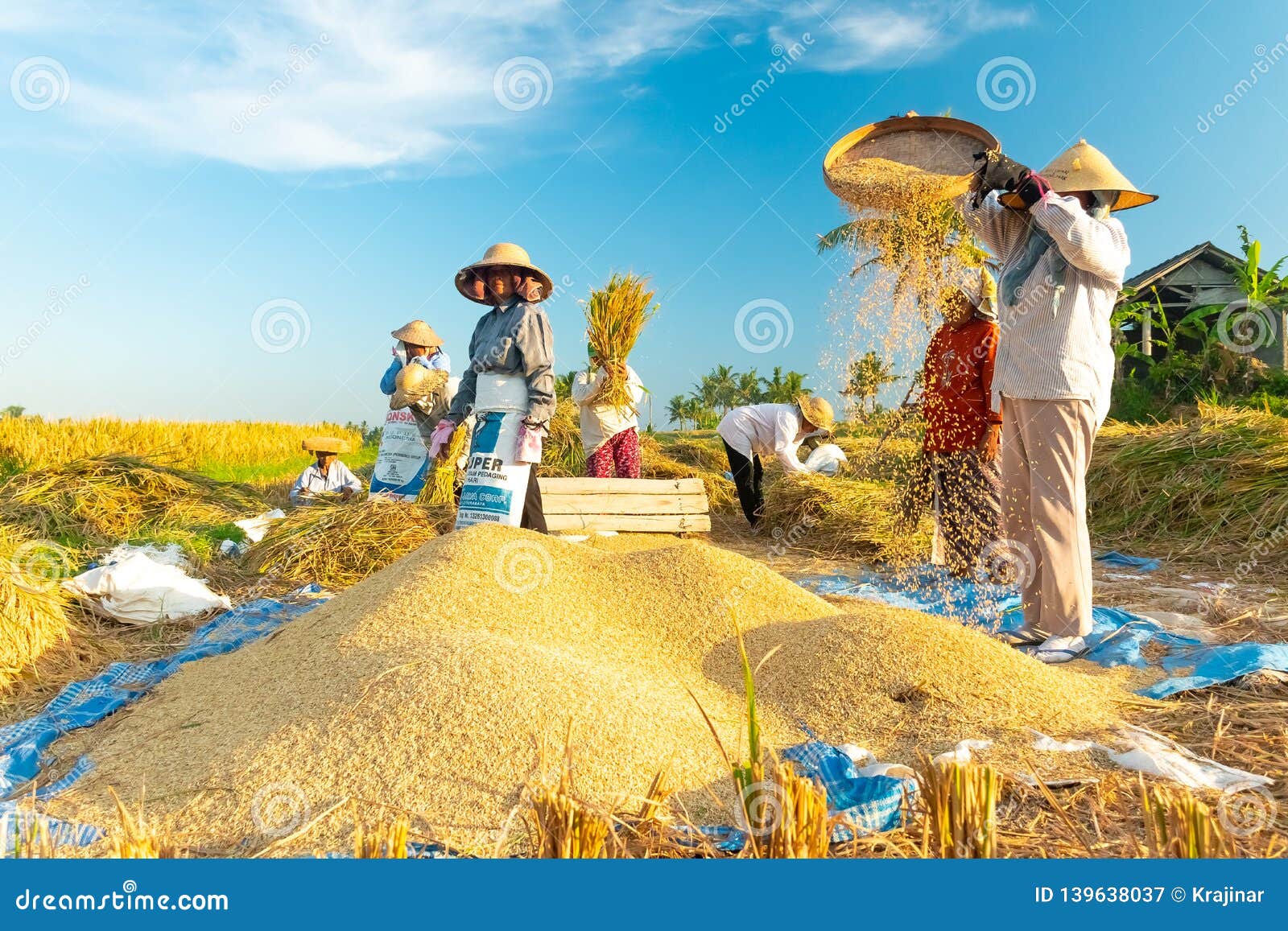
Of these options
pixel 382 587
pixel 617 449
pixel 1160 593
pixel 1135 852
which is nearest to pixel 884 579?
pixel 1160 593

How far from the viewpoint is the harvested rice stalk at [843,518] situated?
5207 millimetres

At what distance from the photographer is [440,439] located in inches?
205

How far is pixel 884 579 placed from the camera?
4590 mm

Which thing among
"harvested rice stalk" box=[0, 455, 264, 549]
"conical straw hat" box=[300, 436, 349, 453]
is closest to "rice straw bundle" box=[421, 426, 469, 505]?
"harvested rice stalk" box=[0, 455, 264, 549]

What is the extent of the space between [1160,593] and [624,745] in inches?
136

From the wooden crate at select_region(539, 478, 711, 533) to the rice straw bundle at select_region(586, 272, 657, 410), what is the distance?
2.12 feet

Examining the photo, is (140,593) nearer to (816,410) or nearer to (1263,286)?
(816,410)

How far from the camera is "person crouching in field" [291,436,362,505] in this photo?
6.51m

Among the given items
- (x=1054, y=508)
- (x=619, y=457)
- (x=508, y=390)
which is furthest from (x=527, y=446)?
(x=619, y=457)

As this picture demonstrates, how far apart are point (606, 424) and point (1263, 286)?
1423 centimetres

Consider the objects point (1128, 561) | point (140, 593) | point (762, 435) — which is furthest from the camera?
point (762, 435)

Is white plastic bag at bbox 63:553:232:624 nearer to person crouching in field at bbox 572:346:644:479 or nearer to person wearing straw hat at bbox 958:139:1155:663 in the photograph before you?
person crouching in field at bbox 572:346:644:479

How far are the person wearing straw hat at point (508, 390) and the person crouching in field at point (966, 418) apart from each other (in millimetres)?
1823

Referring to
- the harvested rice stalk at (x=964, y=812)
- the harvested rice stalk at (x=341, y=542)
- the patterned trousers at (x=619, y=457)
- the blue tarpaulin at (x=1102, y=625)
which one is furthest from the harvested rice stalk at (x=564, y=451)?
the harvested rice stalk at (x=964, y=812)
